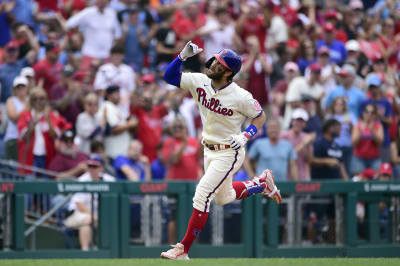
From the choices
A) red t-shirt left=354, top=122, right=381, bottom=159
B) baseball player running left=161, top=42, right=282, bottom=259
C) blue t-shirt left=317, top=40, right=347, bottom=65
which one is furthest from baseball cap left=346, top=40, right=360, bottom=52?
baseball player running left=161, top=42, right=282, bottom=259

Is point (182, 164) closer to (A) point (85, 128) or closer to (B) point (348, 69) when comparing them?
(A) point (85, 128)

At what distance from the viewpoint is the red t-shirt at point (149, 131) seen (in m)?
13.4

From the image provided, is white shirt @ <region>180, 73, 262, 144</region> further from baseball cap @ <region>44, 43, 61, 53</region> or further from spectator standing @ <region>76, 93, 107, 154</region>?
baseball cap @ <region>44, 43, 61, 53</region>

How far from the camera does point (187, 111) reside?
14008 millimetres

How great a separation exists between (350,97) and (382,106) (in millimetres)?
545

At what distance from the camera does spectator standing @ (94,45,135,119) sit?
549 inches

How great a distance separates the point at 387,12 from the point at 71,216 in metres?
9.81

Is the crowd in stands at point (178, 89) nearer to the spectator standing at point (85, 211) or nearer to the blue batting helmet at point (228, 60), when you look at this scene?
the spectator standing at point (85, 211)

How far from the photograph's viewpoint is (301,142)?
43.2ft

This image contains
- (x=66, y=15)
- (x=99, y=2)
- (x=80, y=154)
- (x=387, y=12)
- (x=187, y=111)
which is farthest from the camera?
(x=387, y=12)

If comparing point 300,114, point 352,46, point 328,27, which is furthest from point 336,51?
point 300,114

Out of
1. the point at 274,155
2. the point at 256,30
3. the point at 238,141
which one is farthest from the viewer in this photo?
the point at 256,30

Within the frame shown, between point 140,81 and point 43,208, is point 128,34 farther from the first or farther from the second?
point 43,208

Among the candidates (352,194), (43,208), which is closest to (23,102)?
(43,208)
